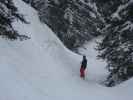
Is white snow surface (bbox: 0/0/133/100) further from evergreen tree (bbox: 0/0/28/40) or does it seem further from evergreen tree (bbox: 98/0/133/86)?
evergreen tree (bbox: 0/0/28/40)

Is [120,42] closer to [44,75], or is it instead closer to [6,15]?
[44,75]

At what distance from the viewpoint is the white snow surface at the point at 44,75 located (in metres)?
16.8

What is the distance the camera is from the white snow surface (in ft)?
55.1

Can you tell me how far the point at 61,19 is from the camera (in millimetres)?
32031

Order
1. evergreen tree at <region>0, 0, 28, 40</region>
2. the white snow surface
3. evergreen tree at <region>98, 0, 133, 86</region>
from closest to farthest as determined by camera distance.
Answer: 1. evergreen tree at <region>0, 0, 28, 40</region>
2. the white snow surface
3. evergreen tree at <region>98, 0, 133, 86</region>

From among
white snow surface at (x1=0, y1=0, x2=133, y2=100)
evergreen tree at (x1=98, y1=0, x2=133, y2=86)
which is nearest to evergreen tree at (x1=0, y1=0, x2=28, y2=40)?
white snow surface at (x1=0, y1=0, x2=133, y2=100)

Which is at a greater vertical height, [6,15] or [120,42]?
[6,15]

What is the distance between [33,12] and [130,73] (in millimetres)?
14291

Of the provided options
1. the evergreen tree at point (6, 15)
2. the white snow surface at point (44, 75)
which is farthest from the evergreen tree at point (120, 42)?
the evergreen tree at point (6, 15)

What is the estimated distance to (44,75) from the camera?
68.8 feet

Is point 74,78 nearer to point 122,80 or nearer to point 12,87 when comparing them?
point 122,80

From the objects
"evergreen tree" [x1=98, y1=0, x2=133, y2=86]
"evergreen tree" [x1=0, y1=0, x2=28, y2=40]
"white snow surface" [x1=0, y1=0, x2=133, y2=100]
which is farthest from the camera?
"evergreen tree" [x1=98, y1=0, x2=133, y2=86]

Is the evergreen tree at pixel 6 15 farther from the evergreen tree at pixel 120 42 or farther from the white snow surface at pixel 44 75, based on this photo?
the evergreen tree at pixel 120 42

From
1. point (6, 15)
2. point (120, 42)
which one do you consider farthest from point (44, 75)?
point (6, 15)
